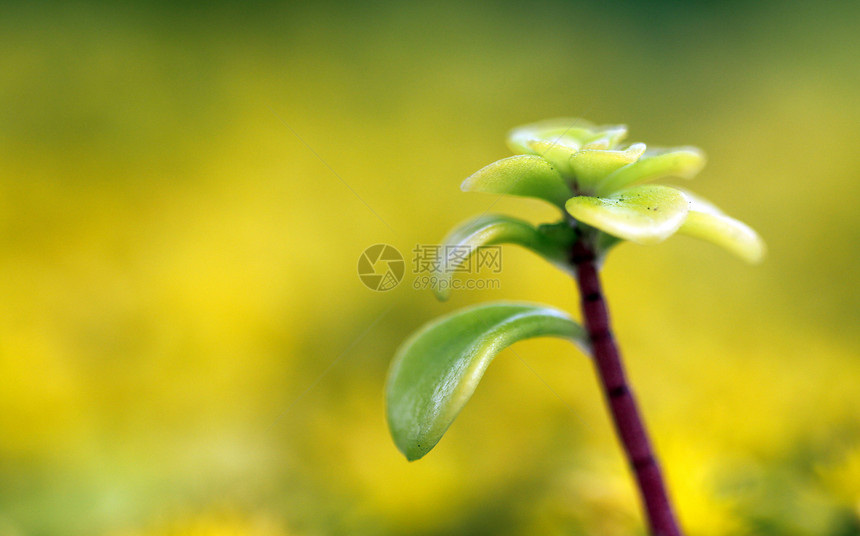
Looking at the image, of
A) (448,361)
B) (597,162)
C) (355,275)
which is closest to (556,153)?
(597,162)

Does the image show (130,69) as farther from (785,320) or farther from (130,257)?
(785,320)

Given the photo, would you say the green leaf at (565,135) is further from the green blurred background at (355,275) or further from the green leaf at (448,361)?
the green blurred background at (355,275)

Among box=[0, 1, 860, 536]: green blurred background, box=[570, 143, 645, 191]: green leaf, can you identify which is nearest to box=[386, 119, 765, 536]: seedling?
box=[570, 143, 645, 191]: green leaf

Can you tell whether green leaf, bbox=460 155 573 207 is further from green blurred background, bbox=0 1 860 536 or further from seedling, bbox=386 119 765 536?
green blurred background, bbox=0 1 860 536

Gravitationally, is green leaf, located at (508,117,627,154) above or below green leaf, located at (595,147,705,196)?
above

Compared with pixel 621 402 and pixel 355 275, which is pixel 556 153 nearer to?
pixel 621 402

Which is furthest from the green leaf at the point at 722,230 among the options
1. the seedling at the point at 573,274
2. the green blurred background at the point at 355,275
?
the green blurred background at the point at 355,275

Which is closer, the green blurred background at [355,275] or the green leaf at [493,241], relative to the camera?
the green leaf at [493,241]
